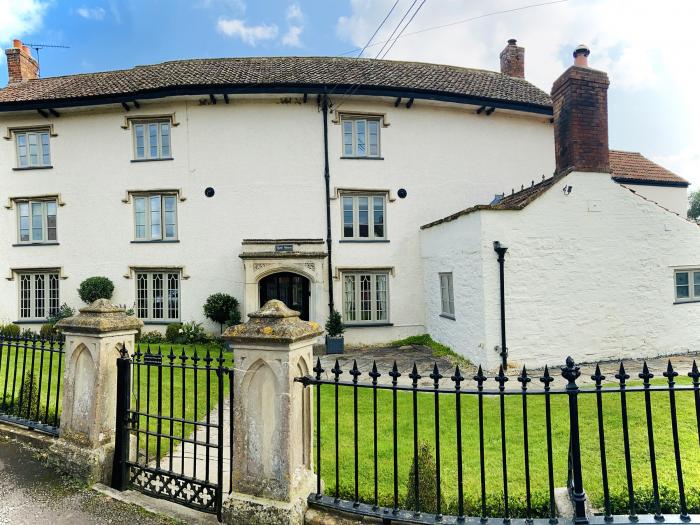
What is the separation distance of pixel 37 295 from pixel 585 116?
2011cm

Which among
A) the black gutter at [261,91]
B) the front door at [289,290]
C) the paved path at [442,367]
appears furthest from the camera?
the front door at [289,290]

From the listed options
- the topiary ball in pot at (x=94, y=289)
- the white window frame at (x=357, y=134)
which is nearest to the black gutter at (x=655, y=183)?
the white window frame at (x=357, y=134)

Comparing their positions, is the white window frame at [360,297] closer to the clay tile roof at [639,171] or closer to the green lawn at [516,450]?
the green lawn at [516,450]

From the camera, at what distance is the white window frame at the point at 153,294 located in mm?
15164

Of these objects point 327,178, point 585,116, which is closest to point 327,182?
point 327,178

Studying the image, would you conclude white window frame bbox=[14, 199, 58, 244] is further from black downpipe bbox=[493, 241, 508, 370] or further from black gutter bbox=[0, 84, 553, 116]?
black downpipe bbox=[493, 241, 508, 370]

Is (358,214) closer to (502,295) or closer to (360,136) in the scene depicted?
(360,136)

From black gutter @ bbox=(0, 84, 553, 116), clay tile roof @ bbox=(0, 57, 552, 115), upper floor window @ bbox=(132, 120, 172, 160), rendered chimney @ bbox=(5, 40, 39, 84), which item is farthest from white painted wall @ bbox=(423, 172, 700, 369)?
rendered chimney @ bbox=(5, 40, 39, 84)

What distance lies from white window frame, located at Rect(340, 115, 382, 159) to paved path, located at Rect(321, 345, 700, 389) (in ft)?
23.9

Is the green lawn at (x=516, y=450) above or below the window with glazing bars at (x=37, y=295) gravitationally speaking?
below

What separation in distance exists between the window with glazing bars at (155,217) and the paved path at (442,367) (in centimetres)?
781

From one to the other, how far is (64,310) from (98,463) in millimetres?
13418

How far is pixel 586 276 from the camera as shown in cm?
1044

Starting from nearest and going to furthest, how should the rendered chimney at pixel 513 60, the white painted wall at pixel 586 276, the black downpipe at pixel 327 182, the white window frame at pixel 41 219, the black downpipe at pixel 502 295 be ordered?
the black downpipe at pixel 502 295 < the white painted wall at pixel 586 276 < the black downpipe at pixel 327 182 < the white window frame at pixel 41 219 < the rendered chimney at pixel 513 60
